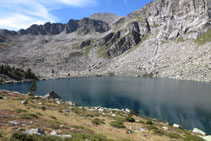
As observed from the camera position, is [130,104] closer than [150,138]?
No

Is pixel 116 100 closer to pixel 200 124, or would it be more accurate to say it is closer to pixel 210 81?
pixel 200 124

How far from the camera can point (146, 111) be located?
195ft

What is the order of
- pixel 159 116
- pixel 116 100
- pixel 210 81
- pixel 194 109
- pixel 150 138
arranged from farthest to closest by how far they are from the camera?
1. pixel 210 81
2. pixel 116 100
3. pixel 194 109
4. pixel 159 116
5. pixel 150 138

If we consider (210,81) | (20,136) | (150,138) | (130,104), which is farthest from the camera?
(210,81)

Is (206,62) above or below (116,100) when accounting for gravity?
above

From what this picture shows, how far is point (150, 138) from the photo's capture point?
23.1m

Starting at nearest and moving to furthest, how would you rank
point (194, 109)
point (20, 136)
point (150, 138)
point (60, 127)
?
point (20, 136), point (60, 127), point (150, 138), point (194, 109)

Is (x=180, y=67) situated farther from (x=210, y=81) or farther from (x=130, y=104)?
(x=130, y=104)

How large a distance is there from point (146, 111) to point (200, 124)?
60.3 ft

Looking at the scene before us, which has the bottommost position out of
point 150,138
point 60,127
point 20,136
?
point 150,138

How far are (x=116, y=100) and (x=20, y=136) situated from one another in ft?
220

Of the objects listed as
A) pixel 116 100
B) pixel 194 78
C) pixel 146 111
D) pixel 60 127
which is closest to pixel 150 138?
pixel 60 127

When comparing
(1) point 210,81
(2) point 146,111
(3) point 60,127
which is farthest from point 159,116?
(1) point 210,81

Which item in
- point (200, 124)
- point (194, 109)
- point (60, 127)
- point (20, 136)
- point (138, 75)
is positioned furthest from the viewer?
point (138, 75)
